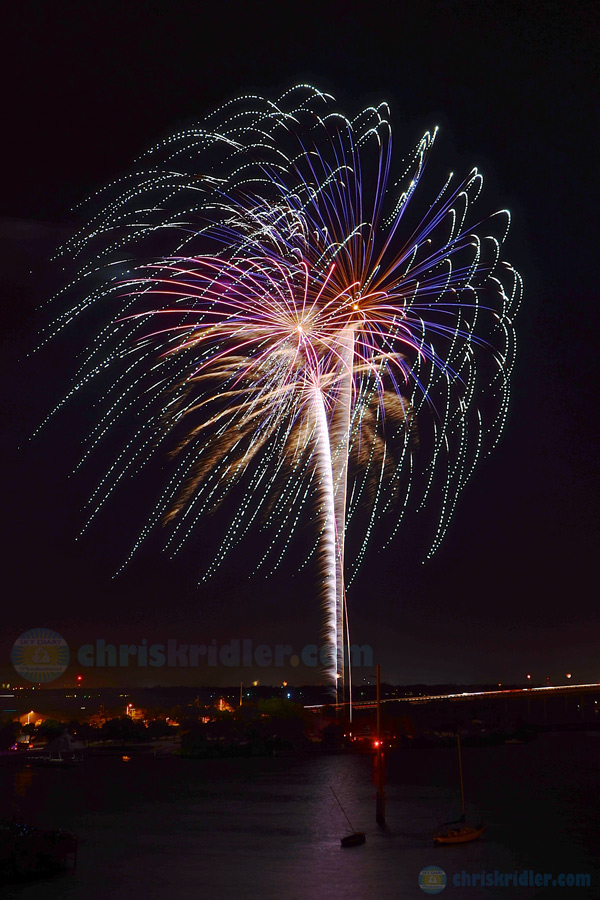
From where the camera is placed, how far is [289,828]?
46.6 metres

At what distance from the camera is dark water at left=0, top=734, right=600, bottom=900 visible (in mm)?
32469

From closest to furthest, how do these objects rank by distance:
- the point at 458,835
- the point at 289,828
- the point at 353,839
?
the point at 353,839 < the point at 458,835 < the point at 289,828

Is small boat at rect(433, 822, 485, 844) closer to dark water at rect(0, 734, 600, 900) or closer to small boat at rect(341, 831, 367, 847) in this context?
dark water at rect(0, 734, 600, 900)

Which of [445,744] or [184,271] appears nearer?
[184,271]

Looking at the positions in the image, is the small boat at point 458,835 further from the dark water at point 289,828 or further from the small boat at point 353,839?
the small boat at point 353,839

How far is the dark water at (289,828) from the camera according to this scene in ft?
107

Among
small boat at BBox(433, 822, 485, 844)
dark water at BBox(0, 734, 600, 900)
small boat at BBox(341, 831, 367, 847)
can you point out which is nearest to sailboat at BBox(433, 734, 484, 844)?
→ small boat at BBox(433, 822, 485, 844)

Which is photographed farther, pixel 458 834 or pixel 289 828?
pixel 289 828

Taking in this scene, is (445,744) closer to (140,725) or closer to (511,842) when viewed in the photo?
(140,725)

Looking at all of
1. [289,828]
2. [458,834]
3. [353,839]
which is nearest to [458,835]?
[458,834]

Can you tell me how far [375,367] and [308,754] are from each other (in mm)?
95640

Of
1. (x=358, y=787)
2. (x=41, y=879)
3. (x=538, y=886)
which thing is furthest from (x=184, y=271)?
(x=358, y=787)

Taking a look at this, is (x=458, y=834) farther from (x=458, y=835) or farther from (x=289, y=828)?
(x=289, y=828)

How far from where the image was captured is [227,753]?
11288 centimetres
